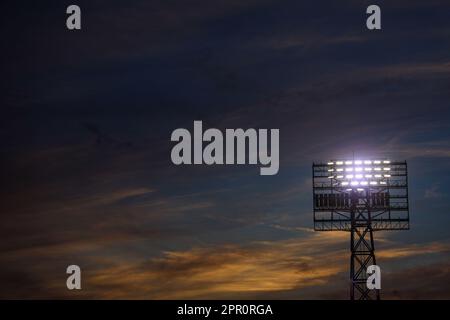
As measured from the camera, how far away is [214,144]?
191ft

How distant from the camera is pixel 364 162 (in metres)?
87.5
